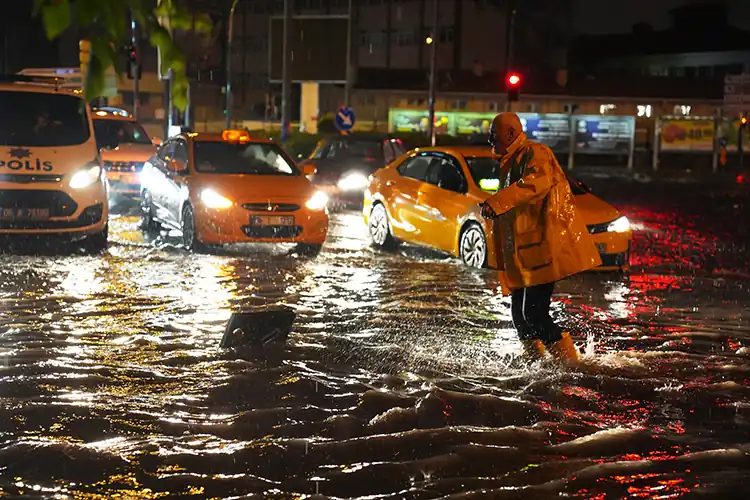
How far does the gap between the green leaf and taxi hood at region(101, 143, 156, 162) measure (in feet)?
60.6

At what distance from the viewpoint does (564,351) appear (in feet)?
28.6

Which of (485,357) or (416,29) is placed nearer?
(485,357)

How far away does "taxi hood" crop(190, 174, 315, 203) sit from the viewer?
15.6 metres

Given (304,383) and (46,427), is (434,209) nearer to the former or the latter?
(304,383)

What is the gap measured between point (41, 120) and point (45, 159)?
75 cm

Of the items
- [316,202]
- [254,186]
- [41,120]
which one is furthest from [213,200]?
[41,120]

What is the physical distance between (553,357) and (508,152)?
4.83 ft

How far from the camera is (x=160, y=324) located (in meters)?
10.2

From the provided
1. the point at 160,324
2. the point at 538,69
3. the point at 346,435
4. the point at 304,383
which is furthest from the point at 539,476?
the point at 538,69

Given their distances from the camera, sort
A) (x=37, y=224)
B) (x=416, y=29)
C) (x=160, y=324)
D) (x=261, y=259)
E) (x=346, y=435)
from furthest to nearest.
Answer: (x=416, y=29) → (x=261, y=259) → (x=37, y=224) → (x=160, y=324) → (x=346, y=435)

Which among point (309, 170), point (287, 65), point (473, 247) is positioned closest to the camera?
point (473, 247)

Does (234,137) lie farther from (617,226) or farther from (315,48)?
(315,48)

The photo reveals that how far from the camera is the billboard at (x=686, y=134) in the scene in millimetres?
50844

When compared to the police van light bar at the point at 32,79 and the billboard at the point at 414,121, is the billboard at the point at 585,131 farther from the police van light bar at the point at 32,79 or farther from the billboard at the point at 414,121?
the police van light bar at the point at 32,79
